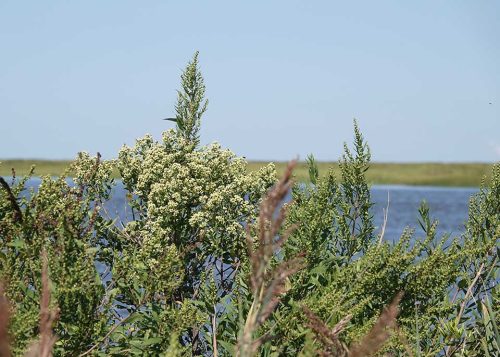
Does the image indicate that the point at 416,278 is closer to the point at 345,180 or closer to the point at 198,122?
the point at 345,180

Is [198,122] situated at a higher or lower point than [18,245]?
higher

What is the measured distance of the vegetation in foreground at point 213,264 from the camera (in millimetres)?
4488

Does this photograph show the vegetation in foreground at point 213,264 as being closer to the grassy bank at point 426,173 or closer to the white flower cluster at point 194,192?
the white flower cluster at point 194,192

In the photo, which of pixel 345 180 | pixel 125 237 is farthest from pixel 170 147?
pixel 345 180

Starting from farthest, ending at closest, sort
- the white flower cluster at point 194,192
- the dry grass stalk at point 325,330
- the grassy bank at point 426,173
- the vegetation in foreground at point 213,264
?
the grassy bank at point 426,173 → the white flower cluster at point 194,192 → the vegetation in foreground at point 213,264 → the dry grass stalk at point 325,330

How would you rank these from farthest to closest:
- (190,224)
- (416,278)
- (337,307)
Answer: (190,224) < (416,278) < (337,307)

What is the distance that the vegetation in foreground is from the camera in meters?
4.49

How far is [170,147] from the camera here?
6875 millimetres

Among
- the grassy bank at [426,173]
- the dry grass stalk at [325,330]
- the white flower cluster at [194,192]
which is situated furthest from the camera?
the grassy bank at [426,173]

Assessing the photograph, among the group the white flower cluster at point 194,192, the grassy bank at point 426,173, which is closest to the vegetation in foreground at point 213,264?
the white flower cluster at point 194,192

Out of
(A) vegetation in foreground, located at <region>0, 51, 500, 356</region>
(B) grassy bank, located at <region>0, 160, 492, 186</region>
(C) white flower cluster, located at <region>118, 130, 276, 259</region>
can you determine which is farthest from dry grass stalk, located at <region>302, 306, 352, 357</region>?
(B) grassy bank, located at <region>0, 160, 492, 186</region>

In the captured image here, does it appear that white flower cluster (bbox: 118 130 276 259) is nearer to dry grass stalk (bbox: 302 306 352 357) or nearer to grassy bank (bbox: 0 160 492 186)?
dry grass stalk (bbox: 302 306 352 357)

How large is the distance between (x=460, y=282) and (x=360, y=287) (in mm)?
1437

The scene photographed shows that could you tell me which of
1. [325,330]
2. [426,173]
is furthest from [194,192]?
[426,173]
